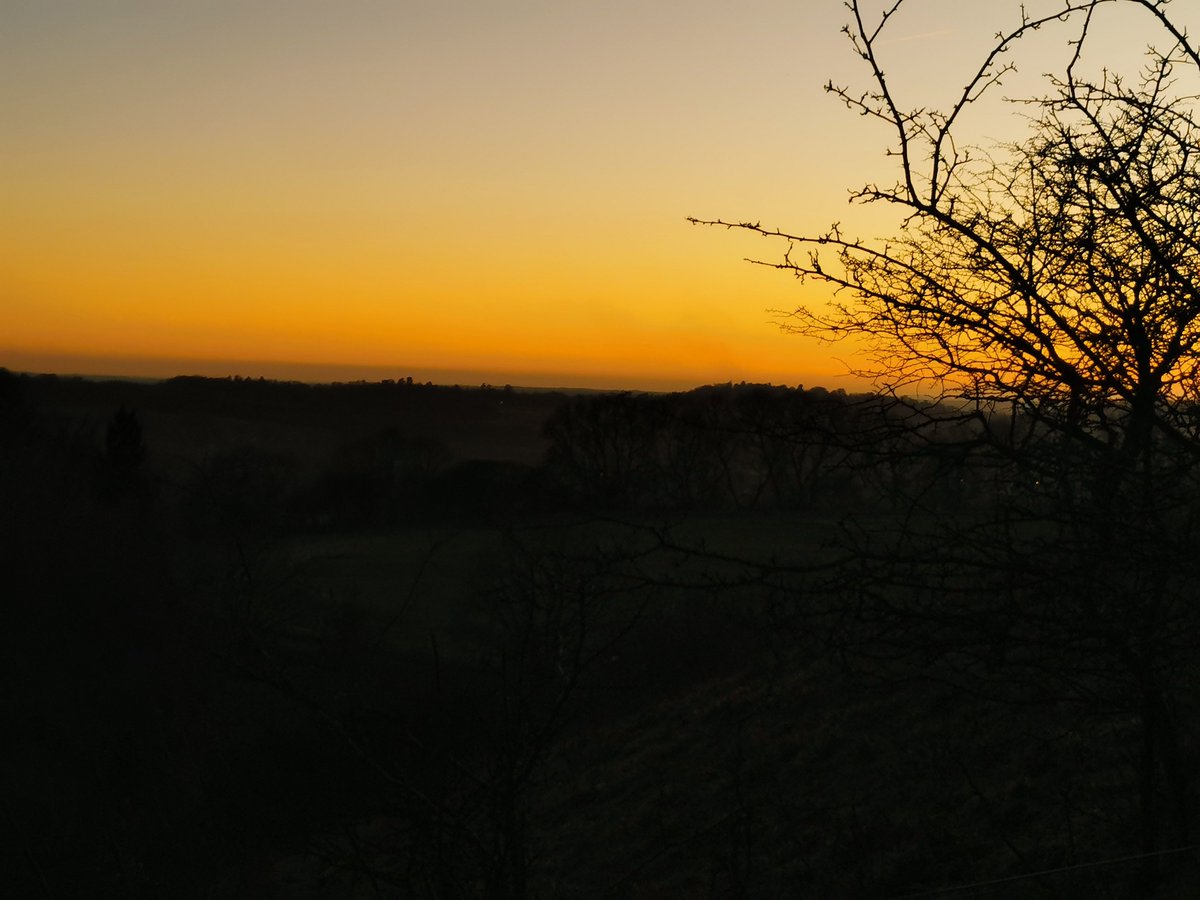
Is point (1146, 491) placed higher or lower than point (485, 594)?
higher

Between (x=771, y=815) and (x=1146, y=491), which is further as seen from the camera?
(x=771, y=815)

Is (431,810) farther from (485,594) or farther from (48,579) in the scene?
(48,579)

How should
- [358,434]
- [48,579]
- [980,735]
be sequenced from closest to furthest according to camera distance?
1. [980,735]
2. [48,579]
3. [358,434]

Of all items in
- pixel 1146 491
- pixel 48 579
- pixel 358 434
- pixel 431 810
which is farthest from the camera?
pixel 358 434

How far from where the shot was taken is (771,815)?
1189cm

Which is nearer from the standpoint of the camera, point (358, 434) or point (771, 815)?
point (771, 815)

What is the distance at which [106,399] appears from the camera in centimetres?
4500

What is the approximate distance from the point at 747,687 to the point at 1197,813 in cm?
1177

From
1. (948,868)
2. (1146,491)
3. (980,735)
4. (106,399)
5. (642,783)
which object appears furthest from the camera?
(106,399)

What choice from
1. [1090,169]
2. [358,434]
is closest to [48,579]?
[358,434]

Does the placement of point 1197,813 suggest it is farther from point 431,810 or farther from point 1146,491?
point 431,810

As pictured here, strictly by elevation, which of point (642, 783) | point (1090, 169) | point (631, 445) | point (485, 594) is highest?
point (1090, 169)

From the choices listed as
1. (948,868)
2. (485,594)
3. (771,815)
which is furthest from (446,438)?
(485,594)

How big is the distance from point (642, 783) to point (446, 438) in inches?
1004
